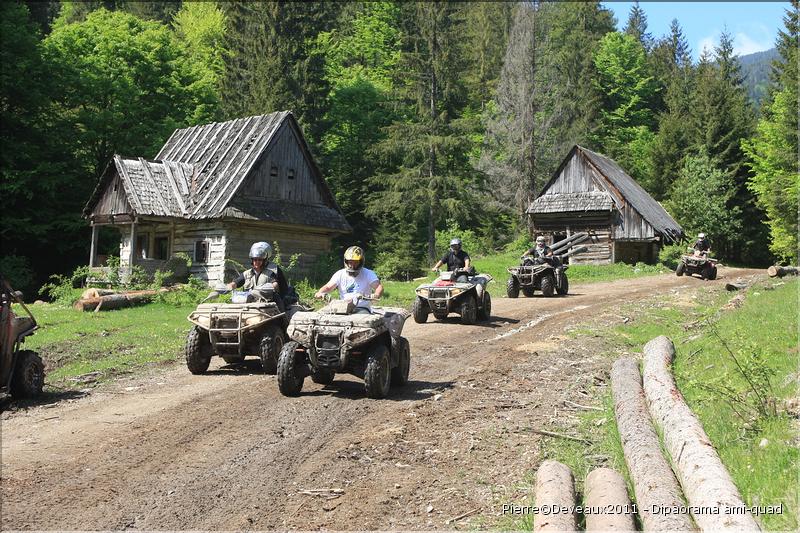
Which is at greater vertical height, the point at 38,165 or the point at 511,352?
the point at 38,165

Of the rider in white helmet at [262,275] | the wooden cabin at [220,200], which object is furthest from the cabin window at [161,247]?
the rider in white helmet at [262,275]

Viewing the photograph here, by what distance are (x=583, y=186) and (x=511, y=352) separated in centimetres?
3017

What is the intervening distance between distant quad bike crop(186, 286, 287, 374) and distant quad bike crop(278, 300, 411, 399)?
5.61 ft

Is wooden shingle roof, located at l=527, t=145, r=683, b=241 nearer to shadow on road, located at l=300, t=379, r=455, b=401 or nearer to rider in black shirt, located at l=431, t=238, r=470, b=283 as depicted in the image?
rider in black shirt, located at l=431, t=238, r=470, b=283

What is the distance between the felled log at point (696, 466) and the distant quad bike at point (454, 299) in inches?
297

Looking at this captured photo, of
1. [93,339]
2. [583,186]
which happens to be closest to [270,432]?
[93,339]

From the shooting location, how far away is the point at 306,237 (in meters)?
33.4

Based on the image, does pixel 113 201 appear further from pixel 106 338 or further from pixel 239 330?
pixel 239 330

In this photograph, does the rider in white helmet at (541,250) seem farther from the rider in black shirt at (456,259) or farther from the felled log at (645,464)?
the felled log at (645,464)

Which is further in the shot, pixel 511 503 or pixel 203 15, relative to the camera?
pixel 203 15

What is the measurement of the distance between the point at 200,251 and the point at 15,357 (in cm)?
2091

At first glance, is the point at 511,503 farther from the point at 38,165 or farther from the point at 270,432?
the point at 38,165

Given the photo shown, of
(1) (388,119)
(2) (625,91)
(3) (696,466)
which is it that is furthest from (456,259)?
(2) (625,91)

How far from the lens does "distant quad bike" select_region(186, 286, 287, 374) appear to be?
10984mm
